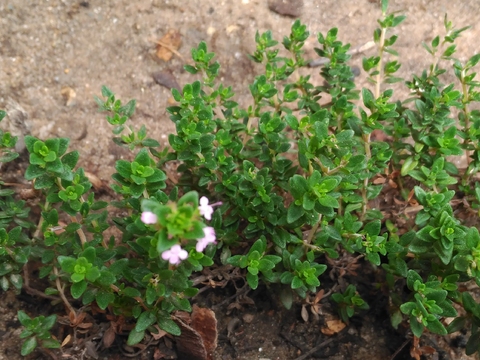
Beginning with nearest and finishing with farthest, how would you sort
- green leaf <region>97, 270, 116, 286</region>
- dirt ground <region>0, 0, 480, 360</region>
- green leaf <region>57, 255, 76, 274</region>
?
green leaf <region>57, 255, 76, 274</region>
green leaf <region>97, 270, 116, 286</region>
dirt ground <region>0, 0, 480, 360</region>

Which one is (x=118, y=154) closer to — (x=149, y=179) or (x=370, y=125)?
(x=149, y=179)

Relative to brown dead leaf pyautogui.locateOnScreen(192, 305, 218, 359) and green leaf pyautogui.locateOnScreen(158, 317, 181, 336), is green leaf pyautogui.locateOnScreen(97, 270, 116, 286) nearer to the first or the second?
green leaf pyautogui.locateOnScreen(158, 317, 181, 336)

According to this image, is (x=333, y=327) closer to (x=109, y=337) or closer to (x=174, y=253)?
(x=109, y=337)

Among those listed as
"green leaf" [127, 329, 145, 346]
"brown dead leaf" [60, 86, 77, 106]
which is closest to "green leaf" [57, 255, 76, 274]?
"green leaf" [127, 329, 145, 346]

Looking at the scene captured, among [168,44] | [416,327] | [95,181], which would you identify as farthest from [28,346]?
[168,44]

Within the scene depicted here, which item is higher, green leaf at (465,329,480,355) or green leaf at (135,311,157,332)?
green leaf at (465,329,480,355)

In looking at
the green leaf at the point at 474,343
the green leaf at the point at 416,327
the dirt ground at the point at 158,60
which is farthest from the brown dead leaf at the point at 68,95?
the green leaf at the point at 474,343

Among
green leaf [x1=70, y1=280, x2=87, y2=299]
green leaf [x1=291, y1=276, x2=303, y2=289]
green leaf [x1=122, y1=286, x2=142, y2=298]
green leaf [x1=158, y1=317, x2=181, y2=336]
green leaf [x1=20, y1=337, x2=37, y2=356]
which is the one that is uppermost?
green leaf [x1=291, y1=276, x2=303, y2=289]
